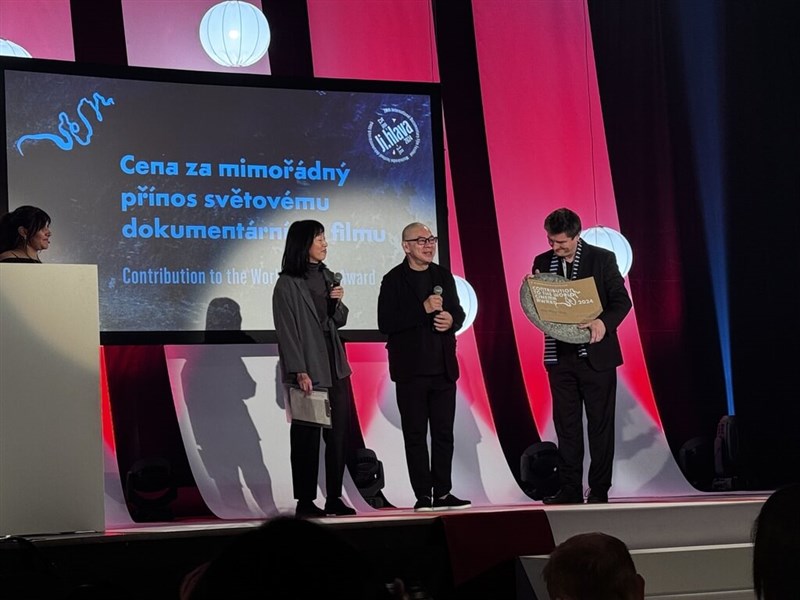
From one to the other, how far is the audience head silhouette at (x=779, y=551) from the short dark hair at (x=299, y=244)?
12.4 feet

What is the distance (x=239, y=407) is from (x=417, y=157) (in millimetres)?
1640

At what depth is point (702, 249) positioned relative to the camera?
23.4 ft

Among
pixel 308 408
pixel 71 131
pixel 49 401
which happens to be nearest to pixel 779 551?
pixel 49 401

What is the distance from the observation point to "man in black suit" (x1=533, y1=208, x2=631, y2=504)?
16.9 ft

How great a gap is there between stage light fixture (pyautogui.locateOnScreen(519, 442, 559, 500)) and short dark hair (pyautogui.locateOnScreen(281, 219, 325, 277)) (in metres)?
1.88

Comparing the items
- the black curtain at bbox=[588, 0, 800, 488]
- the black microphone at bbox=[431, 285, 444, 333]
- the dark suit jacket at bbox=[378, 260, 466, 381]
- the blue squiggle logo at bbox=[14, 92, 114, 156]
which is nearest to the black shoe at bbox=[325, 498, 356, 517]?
the dark suit jacket at bbox=[378, 260, 466, 381]

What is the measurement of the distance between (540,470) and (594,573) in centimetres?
441

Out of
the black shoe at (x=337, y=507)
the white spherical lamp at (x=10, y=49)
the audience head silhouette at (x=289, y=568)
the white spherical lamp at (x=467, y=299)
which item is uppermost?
the white spherical lamp at (x=10, y=49)

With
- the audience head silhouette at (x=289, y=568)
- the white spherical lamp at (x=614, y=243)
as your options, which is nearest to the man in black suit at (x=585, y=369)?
the white spherical lamp at (x=614, y=243)

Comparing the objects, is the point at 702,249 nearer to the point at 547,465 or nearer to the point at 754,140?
the point at 754,140

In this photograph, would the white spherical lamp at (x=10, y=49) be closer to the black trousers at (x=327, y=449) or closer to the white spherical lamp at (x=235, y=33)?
the white spherical lamp at (x=235, y=33)

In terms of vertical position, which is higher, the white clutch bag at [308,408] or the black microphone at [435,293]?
the black microphone at [435,293]

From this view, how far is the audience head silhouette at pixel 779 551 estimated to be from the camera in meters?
1.31

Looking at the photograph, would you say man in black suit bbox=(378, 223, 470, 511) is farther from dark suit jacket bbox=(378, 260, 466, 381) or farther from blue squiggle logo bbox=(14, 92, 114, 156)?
blue squiggle logo bbox=(14, 92, 114, 156)
